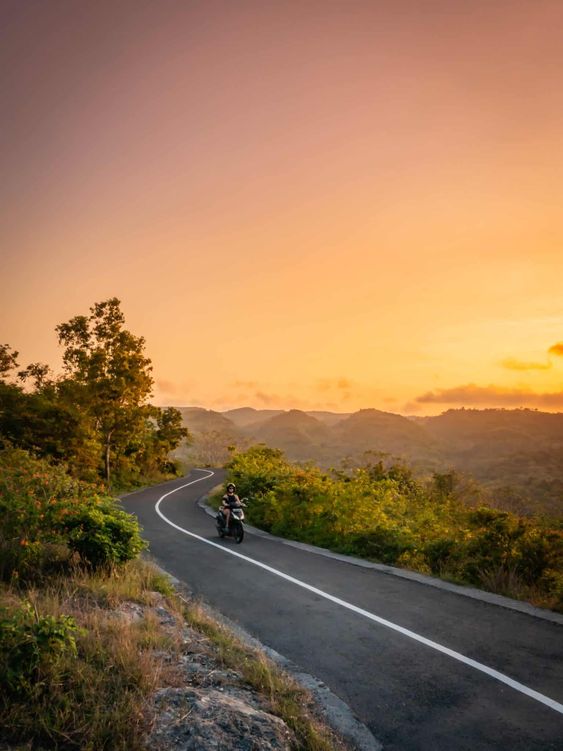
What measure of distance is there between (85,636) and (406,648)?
3.97 m

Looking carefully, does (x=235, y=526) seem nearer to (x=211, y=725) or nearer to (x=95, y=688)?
(x=95, y=688)

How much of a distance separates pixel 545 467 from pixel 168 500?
14196 centimetres

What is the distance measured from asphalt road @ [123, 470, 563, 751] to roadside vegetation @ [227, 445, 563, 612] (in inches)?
40.6

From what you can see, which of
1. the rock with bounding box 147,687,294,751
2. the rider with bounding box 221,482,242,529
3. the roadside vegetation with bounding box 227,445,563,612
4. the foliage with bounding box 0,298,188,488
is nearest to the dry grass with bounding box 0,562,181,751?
the rock with bounding box 147,687,294,751

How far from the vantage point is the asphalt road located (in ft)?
14.5

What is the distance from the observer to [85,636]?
15.6ft

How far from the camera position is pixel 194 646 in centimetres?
560

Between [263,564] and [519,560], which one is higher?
[519,560]

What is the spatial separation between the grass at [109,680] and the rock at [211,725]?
13 centimetres

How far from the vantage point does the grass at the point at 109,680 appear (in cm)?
362

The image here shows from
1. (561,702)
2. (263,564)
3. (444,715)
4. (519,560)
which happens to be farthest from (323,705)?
(263,564)

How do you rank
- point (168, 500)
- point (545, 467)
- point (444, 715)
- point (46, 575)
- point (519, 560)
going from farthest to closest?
1. point (545, 467)
2. point (168, 500)
3. point (519, 560)
4. point (46, 575)
5. point (444, 715)

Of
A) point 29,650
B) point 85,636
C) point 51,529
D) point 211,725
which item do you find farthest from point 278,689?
point 51,529

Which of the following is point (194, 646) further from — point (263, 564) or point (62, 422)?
point (62, 422)
